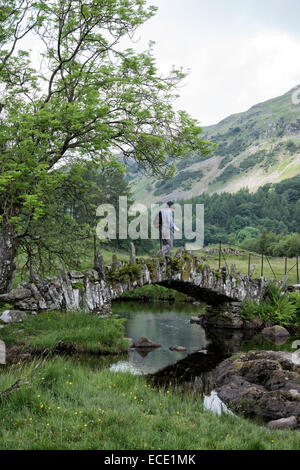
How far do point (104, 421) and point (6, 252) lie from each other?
1008 centimetres

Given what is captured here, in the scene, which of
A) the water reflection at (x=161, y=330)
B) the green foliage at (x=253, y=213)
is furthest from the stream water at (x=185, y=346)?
the green foliage at (x=253, y=213)

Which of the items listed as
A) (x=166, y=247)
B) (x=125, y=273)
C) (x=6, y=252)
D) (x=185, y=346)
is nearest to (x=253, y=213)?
(x=166, y=247)

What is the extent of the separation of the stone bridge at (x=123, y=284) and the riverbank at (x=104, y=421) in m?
6.50

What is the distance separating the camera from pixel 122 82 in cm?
1545

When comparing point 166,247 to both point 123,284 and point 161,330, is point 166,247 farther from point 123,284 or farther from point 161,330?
point 161,330

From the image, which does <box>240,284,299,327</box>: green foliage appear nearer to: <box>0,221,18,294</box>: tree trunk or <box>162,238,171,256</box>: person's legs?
<box>162,238,171,256</box>: person's legs

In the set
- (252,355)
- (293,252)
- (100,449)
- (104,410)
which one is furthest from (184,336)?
(293,252)

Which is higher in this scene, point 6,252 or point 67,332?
point 6,252

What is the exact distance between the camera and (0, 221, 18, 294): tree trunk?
14945mm

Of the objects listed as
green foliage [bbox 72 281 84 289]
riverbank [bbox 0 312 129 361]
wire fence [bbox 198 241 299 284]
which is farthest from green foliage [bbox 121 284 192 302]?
green foliage [bbox 72 281 84 289]

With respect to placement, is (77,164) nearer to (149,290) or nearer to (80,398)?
(80,398)

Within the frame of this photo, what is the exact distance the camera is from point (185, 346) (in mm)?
17328

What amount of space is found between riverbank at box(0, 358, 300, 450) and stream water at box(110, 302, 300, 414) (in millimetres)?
1866

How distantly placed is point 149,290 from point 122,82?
66.4 ft
